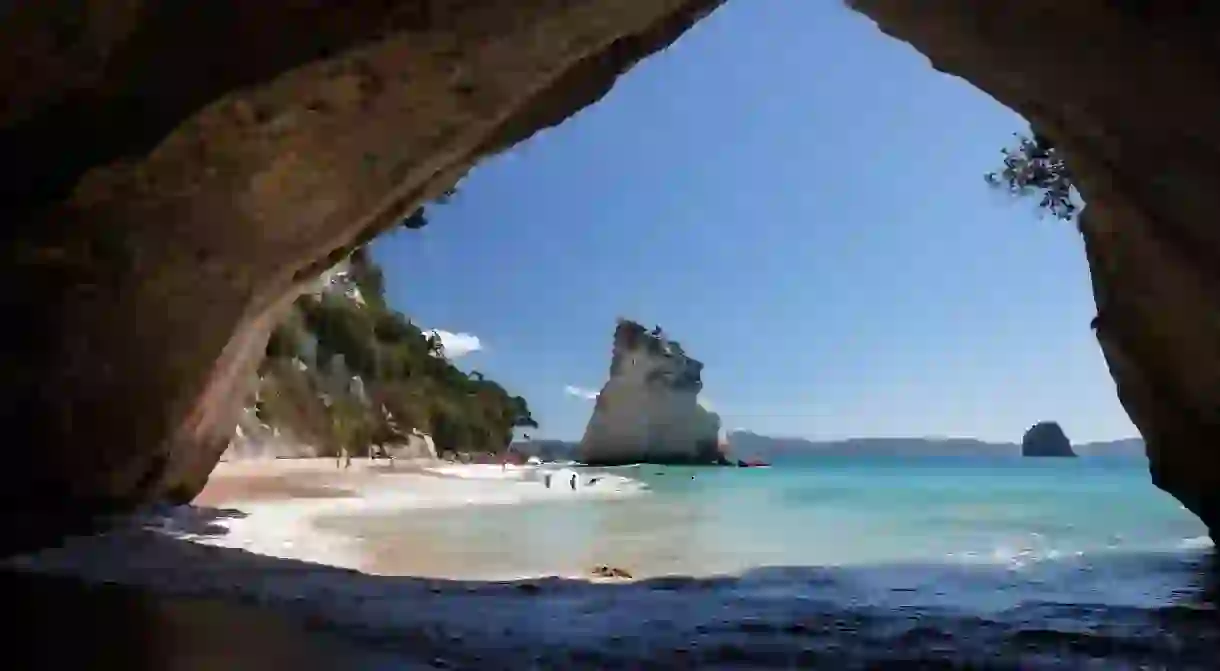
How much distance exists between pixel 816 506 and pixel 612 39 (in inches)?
798

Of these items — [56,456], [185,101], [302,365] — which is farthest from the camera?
[302,365]

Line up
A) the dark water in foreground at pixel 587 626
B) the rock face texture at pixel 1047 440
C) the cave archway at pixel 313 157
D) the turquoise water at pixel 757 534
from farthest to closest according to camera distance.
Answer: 1. the rock face texture at pixel 1047 440
2. the turquoise water at pixel 757 534
3. the cave archway at pixel 313 157
4. the dark water in foreground at pixel 587 626

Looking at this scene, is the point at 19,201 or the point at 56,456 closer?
the point at 19,201

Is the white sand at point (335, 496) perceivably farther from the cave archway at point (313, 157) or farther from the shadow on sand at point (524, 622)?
the shadow on sand at point (524, 622)

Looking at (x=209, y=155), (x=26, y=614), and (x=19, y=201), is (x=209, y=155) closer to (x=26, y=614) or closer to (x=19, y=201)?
(x=19, y=201)

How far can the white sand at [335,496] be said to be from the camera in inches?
352

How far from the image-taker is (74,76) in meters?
5.75

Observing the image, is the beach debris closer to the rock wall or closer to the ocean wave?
the rock wall

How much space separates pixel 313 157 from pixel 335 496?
12078 millimetres

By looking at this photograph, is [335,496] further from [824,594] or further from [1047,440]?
[1047,440]

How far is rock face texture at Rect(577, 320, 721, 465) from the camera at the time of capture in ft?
234

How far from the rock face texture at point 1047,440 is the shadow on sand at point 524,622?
126562 mm

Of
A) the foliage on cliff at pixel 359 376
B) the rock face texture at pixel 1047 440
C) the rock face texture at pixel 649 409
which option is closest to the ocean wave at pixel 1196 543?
the foliage on cliff at pixel 359 376

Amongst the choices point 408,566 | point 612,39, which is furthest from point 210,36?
point 408,566
